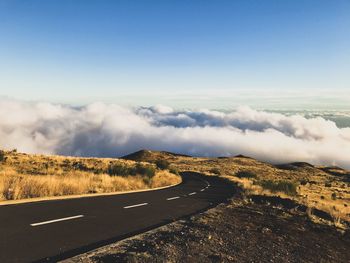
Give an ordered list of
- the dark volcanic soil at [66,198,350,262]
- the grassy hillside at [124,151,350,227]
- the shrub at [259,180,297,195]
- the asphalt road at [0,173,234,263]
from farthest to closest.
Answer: the shrub at [259,180,297,195], the grassy hillside at [124,151,350,227], the dark volcanic soil at [66,198,350,262], the asphalt road at [0,173,234,263]

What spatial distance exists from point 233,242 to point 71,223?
4521 millimetres

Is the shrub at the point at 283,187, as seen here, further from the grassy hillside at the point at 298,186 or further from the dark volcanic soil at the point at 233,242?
the dark volcanic soil at the point at 233,242

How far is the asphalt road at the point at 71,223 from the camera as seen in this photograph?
7.45 m

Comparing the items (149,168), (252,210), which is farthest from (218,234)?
(149,168)

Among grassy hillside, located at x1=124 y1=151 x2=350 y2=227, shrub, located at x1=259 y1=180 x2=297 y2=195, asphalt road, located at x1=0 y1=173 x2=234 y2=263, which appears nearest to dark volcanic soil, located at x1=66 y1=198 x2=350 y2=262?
asphalt road, located at x1=0 y1=173 x2=234 y2=263

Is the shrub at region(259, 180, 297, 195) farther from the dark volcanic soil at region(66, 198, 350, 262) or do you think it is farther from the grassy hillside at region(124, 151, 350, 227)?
the dark volcanic soil at region(66, 198, 350, 262)

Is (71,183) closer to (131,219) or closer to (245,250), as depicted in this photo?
(131,219)

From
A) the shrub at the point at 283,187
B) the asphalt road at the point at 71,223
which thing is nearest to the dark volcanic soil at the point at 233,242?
the asphalt road at the point at 71,223

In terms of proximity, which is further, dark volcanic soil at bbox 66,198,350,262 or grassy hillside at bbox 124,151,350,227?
grassy hillside at bbox 124,151,350,227

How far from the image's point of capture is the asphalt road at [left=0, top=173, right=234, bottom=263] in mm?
7453

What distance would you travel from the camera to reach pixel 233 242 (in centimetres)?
938

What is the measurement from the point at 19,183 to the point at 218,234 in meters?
9.77

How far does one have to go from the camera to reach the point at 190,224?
11.4 metres

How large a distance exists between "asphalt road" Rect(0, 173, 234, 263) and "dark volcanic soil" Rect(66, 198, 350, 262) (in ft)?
2.14
